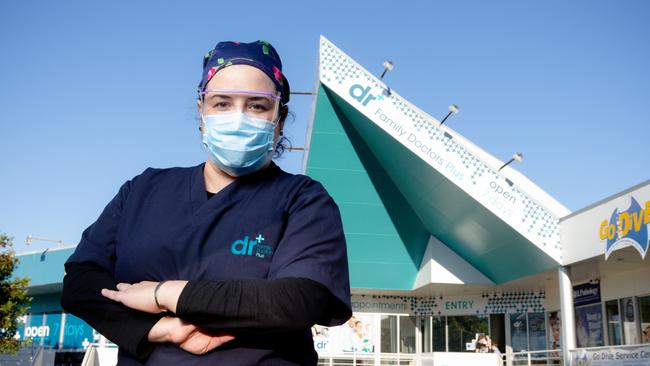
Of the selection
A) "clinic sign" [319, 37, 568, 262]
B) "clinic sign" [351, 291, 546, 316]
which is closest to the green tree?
"clinic sign" [319, 37, 568, 262]

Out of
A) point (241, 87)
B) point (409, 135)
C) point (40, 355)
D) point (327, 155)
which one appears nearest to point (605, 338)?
point (409, 135)

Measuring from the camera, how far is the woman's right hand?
4.61 ft

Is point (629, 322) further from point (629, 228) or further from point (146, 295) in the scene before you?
point (146, 295)

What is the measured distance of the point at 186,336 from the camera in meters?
1.41

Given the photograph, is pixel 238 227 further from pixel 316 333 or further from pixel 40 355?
pixel 316 333

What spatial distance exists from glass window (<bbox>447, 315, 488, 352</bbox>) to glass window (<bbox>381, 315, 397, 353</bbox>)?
67.9 inches

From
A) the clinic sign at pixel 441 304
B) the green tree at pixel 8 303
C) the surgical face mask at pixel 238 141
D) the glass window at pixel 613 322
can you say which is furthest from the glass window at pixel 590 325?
the surgical face mask at pixel 238 141

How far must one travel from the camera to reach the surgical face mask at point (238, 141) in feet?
5.42

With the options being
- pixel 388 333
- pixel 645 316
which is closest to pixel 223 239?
pixel 645 316

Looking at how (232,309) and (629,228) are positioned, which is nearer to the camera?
(232,309)

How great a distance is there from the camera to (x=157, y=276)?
4.94ft

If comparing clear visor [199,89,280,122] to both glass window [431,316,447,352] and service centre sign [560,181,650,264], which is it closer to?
service centre sign [560,181,650,264]

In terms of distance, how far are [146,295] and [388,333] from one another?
19581 millimetres

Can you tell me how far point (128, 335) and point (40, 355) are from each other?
12.2 meters
